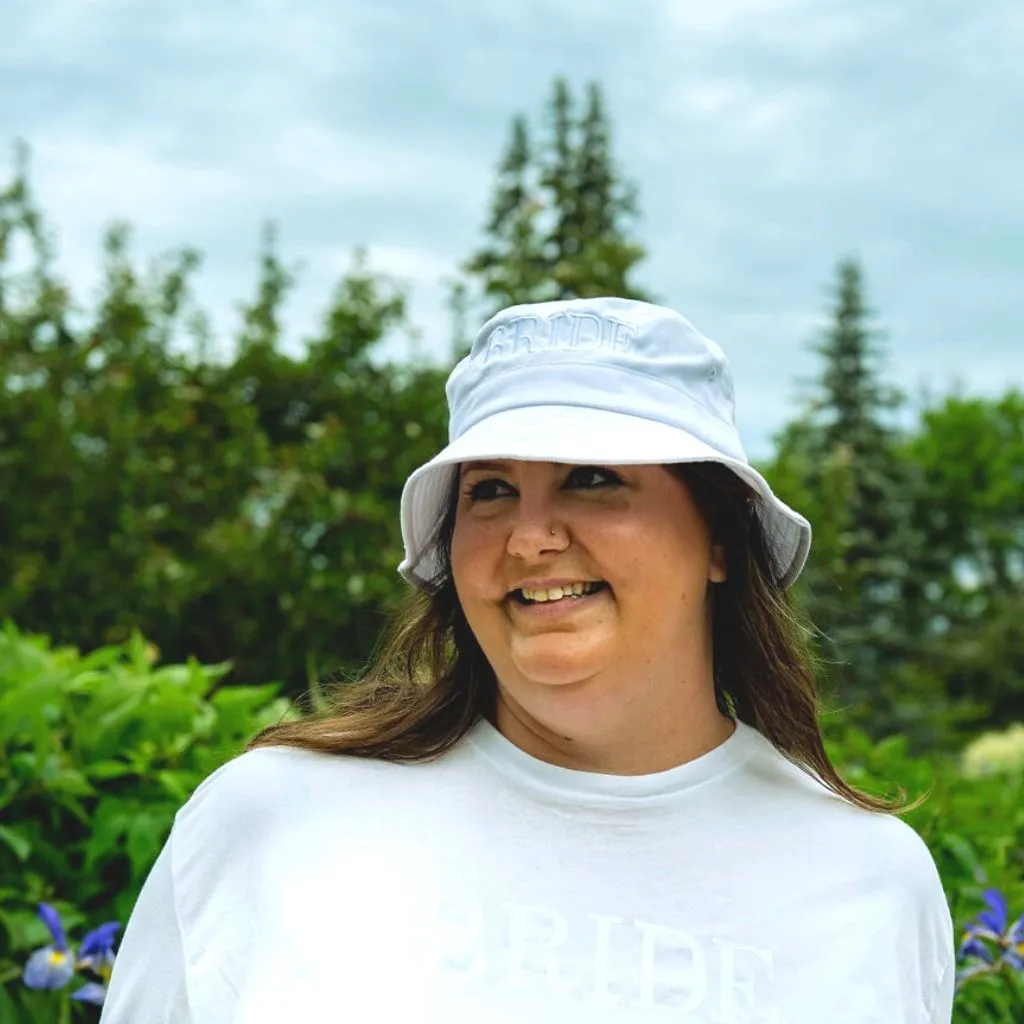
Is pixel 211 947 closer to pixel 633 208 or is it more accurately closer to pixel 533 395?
pixel 533 395

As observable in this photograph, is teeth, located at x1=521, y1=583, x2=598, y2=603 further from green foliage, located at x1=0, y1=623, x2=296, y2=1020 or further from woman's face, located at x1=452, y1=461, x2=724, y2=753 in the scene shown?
green foliage, located at x1=0, y1=623, x2=296, y2=1020

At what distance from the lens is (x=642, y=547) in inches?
70.0

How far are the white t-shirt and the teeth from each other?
0.27 meters

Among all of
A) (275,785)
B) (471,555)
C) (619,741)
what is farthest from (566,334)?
(275,785)

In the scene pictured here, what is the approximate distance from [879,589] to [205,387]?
21.7 meters

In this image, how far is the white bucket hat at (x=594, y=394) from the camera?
1.74 m

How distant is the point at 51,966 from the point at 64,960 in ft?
0.08

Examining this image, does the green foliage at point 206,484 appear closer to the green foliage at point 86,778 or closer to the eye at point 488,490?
the green foliage at point 86,778

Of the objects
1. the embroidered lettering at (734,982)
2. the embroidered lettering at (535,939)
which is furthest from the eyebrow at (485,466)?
the embroidered lettering at (734,982)

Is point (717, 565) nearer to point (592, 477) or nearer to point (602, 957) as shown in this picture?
point (592, 477)

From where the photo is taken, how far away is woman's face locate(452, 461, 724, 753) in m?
1.76

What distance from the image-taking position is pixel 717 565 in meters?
2.01

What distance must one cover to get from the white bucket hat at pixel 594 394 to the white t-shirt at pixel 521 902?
0.42m

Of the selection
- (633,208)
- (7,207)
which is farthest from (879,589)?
(7,207)
